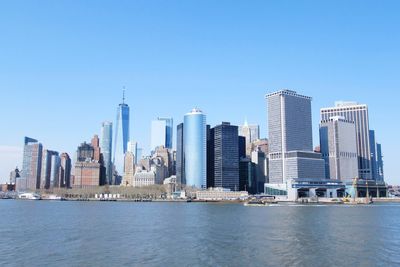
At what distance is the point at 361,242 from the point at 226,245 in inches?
688

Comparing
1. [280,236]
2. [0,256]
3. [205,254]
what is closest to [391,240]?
[280,236]

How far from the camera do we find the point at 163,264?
42.8 metres

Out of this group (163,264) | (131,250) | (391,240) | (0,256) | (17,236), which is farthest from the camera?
(17,236)

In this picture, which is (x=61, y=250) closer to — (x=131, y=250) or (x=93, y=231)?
(x=131, y=250)

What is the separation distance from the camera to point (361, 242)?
2245 inches

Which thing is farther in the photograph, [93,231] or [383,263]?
[93,231]

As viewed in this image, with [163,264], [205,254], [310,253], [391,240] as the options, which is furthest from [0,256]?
[391,240]

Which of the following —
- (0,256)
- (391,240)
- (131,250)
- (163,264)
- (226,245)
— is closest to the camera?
(163,264)

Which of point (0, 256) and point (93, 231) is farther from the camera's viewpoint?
point (93, 231)

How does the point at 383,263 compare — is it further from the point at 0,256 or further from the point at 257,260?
the point at 0,256

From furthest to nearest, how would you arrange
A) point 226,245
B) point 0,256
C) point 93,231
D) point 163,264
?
point 93,231, point 226,245, point 0,256, point 163,264

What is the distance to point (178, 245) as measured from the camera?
54.8 meters

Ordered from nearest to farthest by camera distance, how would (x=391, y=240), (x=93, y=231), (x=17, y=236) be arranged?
(x=391, y=240) < (x=17, y=236) < (x=93, y=231)

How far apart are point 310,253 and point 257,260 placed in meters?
7.42
